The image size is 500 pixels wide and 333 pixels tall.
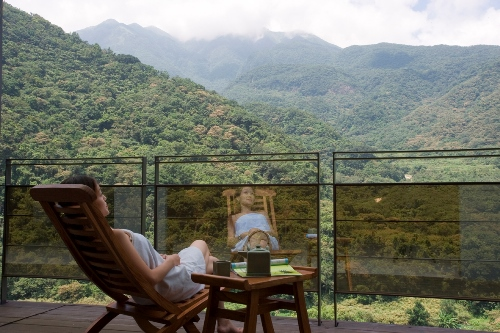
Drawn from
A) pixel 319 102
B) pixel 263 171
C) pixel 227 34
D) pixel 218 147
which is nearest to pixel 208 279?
pixel 263 171

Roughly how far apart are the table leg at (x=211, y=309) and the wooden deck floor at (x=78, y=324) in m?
1.05

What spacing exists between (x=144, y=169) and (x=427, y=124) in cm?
1733

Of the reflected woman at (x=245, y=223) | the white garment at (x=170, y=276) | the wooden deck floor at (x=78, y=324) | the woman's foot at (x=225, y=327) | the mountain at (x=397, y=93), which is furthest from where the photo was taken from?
the mountain at (x=397, y=93)

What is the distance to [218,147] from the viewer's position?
18.2 meters

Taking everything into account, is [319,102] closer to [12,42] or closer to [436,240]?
[12,42]

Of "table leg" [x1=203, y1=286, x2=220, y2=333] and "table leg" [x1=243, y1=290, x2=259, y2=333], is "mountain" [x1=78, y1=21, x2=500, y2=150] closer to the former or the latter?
"table leg" [x1=203, y1=286, x2=220, y2=333]

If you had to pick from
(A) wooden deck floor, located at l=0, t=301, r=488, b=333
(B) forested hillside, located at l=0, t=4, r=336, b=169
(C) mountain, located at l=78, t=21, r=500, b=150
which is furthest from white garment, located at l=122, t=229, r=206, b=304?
(C) mountain, located at l=78, t=21, r=500, b=150

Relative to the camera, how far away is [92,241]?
2436mm

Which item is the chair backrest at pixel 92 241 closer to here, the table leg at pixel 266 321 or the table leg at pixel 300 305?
the table leg at pixel 266 321

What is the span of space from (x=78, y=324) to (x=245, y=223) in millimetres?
1193

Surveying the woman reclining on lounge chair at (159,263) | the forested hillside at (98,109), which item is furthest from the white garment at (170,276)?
the forested hillside at (98,109)

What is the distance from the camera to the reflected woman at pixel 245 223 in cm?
379

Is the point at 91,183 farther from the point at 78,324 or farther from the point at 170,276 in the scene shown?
the point at 78,324

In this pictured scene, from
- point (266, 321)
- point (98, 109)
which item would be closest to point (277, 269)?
point (266, 321)
